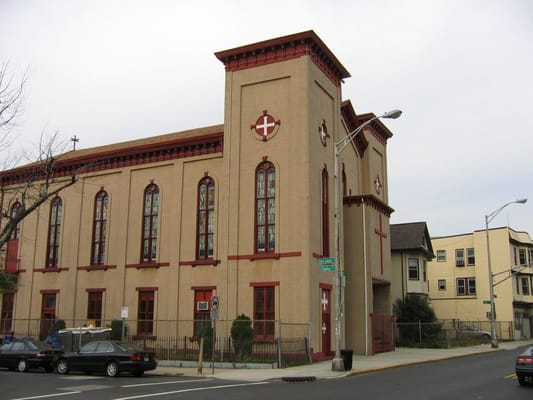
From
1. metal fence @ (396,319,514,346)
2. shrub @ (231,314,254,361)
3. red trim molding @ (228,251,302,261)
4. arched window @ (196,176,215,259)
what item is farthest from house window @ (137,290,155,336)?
metal fence @ (396,319,514,346)

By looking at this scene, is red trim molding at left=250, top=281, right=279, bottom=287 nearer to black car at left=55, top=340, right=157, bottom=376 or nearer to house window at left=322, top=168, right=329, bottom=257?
house window at left=322, top=168, right=329, bottom=257

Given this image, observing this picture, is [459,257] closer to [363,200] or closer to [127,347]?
[363,200]

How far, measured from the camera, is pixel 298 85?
29.2m

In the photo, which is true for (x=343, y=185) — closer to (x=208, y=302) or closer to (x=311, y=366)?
(x=208, y=302)

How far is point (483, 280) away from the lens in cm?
6475

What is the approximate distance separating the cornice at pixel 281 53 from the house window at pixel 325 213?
5.93 meters

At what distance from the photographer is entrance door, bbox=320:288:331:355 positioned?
2833cm

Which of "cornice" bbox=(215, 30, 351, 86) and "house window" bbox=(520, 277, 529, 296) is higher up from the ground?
"cornice" bbox=(215, 30, 351, 86)

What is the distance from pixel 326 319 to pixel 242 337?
4617 millimetres

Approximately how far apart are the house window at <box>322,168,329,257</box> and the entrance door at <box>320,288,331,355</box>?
2042mm

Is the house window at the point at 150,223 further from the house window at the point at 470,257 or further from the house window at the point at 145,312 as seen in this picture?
the house window at the point at 470,257

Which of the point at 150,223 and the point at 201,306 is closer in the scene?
the point at 201,306

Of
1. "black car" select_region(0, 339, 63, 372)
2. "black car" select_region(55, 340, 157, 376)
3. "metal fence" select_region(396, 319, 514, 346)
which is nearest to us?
"black car" select_region(55, 340, 157, 376)

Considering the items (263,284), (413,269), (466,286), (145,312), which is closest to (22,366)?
(145,312)
